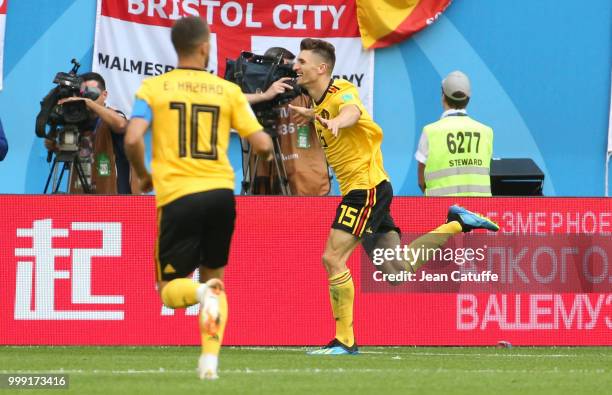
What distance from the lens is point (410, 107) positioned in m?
14.6

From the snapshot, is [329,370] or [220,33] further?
[220,33]

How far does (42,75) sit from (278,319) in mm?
4482

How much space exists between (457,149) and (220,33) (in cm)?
392

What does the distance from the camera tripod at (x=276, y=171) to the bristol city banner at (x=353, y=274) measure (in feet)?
4.04

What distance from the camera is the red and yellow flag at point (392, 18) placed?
47.4 feet

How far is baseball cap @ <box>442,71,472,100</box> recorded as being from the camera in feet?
36.8

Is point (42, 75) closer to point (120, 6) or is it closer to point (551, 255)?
point (120, 6)

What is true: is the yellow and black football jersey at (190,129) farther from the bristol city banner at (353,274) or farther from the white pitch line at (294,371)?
the bristol city banner at (353,274)

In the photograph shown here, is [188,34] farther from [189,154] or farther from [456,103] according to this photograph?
[456,103]

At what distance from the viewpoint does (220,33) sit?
14.3m

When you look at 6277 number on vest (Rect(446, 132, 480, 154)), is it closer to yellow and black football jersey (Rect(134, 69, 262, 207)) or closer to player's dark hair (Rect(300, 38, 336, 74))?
player's dark hair (Rect(300, 38, 336, 74))

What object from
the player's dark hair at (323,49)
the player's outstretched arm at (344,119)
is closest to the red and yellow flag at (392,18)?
the player's dark hair at (323,49)

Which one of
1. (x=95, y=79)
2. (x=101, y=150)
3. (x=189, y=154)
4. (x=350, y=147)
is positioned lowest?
(x=189, y=154)

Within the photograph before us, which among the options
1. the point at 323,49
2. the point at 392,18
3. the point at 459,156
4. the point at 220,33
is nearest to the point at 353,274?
the point at 459,156
